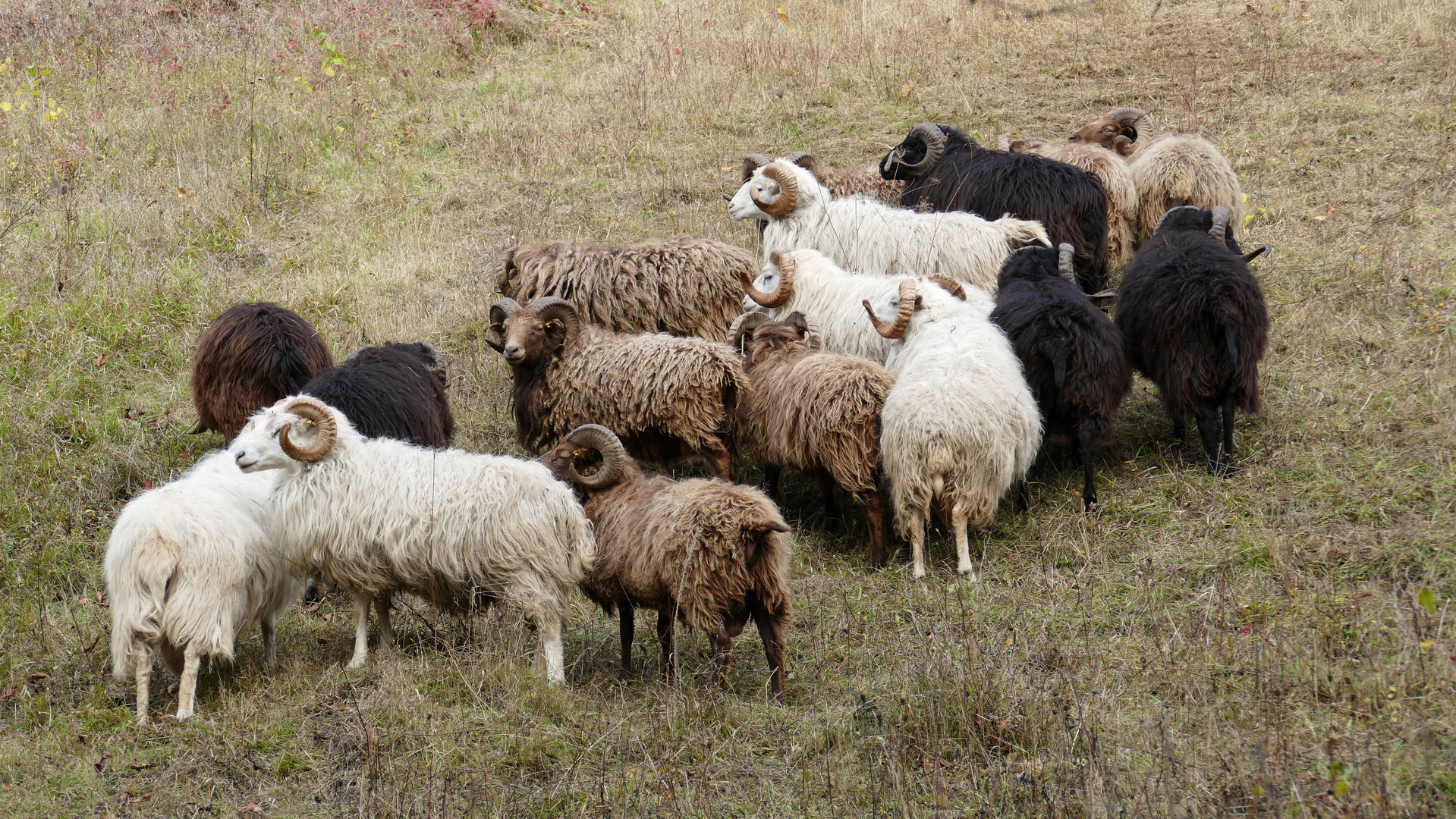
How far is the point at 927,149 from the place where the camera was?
458 inches

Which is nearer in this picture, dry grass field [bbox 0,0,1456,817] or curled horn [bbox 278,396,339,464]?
dry grass field [bbox 0,0,1456,817]

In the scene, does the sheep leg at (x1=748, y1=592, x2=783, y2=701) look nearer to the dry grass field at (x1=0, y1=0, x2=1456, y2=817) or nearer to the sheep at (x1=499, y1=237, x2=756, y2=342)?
the dry grass field at (x1=0, y1=0, x2=1456, y2=817)

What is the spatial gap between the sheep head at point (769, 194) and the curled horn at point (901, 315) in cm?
250

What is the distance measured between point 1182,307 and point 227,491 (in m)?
6.27

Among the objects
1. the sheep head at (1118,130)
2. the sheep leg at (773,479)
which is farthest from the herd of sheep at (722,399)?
Result: the sheep head at (1118,130)

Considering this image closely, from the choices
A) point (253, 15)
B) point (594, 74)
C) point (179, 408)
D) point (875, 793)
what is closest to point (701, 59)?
point (594, 74)

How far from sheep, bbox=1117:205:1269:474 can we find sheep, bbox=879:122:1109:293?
1760 millimetres

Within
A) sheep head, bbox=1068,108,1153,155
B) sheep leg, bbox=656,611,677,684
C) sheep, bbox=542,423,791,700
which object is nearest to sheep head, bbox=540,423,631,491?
sheep, bbox=542,423,791,700

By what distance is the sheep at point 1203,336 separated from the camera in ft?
26.2

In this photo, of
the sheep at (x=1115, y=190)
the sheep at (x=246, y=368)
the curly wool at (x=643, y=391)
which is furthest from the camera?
the sheep at (x=1115, y=190)

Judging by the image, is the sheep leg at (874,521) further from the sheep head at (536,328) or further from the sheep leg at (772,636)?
the sheep head at (536,328)

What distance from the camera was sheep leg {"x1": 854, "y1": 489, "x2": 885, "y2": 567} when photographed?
7945 mm

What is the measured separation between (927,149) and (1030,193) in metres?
1.52

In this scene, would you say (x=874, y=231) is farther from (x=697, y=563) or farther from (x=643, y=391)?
(x=697, y=563)
